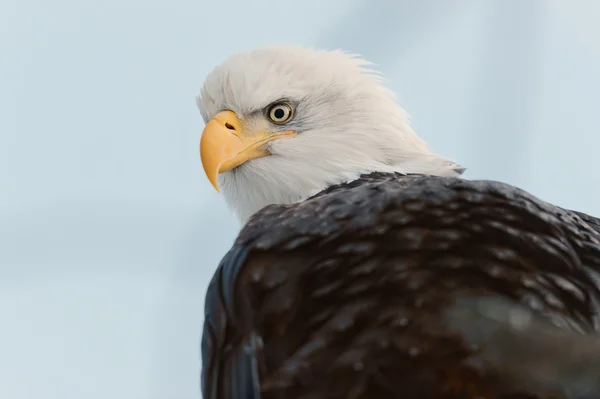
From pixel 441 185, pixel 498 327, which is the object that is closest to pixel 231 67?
pixel 441 185

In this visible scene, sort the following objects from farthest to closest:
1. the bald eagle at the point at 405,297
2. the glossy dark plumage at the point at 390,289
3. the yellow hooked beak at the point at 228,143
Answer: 1. the yellow hooked beak at the point at 228,143
2. the glossy dark plumage at the point at 390,289
3. the bald eagle at the point at 405,297

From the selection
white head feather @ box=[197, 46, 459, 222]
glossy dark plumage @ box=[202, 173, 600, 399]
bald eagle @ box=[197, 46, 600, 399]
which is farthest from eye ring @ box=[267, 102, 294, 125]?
glossy dark plumage @ box=[202, 173, 600, 399]

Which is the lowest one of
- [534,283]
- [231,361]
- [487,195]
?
[231,361]

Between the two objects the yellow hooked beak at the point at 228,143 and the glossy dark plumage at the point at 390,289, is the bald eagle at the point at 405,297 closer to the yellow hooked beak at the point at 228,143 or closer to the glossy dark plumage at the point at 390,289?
the glossy dark plumage at the point at 390,289

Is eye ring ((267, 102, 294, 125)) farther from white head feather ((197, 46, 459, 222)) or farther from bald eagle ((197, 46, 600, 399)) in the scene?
bald eagle ((197, 46, 600, 399))

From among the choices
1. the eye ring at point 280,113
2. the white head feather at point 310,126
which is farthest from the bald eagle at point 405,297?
the eye ring at point 280,113

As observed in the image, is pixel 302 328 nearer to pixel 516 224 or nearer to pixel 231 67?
pixel 516 224
